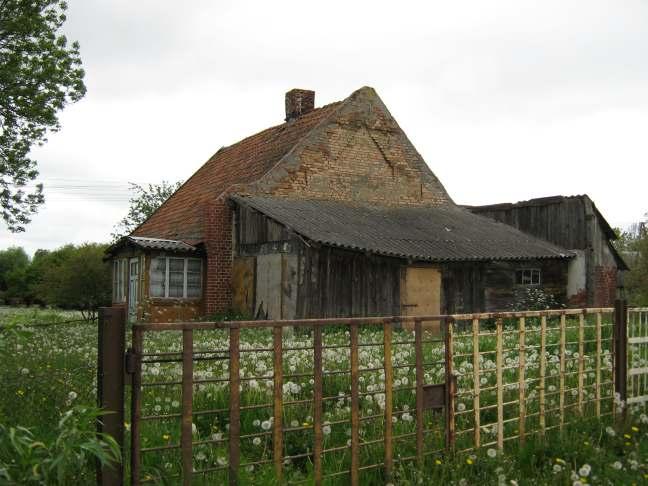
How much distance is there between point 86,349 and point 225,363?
1.98 m

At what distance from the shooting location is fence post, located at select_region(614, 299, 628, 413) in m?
8.10

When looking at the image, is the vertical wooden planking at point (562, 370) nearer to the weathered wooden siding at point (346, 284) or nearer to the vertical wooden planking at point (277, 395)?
the vertical wooden planking at point (277, 395)

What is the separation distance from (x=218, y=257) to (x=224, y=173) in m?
6.48

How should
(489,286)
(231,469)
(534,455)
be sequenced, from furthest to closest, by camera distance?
(489,286) → (534,455) → (231,469)

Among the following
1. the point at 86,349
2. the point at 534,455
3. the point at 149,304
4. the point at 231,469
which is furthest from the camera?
the point at 149,304

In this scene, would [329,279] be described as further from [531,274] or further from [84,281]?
[84,281]

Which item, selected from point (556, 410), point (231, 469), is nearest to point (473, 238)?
point (556, 410)

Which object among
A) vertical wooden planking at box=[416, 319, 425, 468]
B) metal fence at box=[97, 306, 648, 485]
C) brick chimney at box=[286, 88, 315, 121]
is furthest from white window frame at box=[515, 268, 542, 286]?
vertical wooden planking at box=[416, 319, 425, 468]

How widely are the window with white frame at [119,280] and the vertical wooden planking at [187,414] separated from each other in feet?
63.6

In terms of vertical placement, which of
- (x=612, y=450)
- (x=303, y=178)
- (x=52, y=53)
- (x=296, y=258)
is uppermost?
(x=52, y=53)

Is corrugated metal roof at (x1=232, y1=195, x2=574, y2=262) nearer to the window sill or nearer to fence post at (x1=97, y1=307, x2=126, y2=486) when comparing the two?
the window sill

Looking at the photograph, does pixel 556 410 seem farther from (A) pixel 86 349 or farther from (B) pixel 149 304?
(B) pixel 149 304

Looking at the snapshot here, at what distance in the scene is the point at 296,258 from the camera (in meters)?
19.5

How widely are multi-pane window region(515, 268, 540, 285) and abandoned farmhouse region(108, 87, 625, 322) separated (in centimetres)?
4
